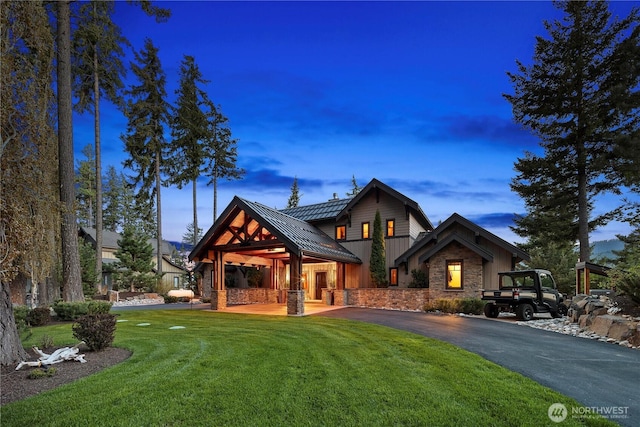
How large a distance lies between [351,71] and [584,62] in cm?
1243

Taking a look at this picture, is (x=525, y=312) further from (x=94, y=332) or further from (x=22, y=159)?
(x=22, y=159)

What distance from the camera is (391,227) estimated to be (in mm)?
20969

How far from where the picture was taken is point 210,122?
113ft

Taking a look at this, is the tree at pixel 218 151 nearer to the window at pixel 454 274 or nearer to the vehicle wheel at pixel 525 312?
the window at pixel 454 274

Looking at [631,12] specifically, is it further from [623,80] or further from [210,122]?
[210,122]

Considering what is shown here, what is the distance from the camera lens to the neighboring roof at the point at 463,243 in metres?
16.3

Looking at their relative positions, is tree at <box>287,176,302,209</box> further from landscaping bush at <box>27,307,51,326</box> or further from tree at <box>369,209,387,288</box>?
landscaping bush at <box>27,307,51,326</box>

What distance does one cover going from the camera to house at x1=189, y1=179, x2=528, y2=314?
649 inches

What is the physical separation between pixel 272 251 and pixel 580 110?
739 inches

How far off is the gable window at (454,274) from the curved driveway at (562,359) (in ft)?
20.1

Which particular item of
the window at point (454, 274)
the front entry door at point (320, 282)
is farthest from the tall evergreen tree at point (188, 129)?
the window at point (454, 274)

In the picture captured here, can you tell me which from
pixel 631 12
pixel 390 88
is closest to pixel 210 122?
pixel 390 88

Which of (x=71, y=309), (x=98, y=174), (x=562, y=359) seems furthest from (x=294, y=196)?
(x=562, y=359)

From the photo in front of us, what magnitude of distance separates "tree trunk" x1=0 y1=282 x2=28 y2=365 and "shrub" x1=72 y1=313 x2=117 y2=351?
0.92m
